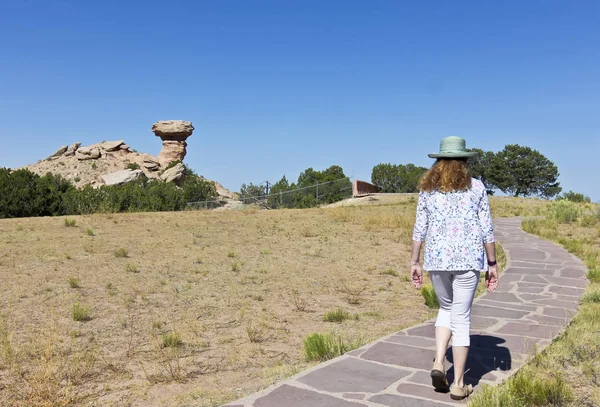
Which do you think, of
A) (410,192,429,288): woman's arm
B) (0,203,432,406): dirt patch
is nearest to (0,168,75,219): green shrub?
(0,203,432,406): dirt patch

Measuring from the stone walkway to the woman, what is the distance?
0.95 ft

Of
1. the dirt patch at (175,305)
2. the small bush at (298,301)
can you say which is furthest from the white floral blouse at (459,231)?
the small bush at (298,301)

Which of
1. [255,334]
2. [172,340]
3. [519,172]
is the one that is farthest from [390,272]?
[519,172]

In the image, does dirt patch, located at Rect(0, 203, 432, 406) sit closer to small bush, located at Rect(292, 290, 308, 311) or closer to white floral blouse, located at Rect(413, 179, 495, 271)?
small bush, located at Rect(292, 290, 308, 311)

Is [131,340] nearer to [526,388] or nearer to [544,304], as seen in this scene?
[526,388]

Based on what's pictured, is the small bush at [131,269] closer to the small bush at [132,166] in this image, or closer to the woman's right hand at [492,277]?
the woman's right hand at [492,277]

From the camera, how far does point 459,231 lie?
11.4 ft

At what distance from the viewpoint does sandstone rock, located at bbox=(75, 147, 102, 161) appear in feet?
217

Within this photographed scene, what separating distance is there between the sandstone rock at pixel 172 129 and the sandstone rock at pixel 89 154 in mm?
7856

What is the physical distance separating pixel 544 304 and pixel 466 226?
11.3 ft

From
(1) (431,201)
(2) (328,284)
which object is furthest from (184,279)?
(1) (431,201)

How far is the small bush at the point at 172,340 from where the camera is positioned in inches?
218

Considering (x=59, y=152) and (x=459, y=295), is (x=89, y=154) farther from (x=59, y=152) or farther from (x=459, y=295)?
(x=459, y=295)

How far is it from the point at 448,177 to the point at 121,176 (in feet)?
194
